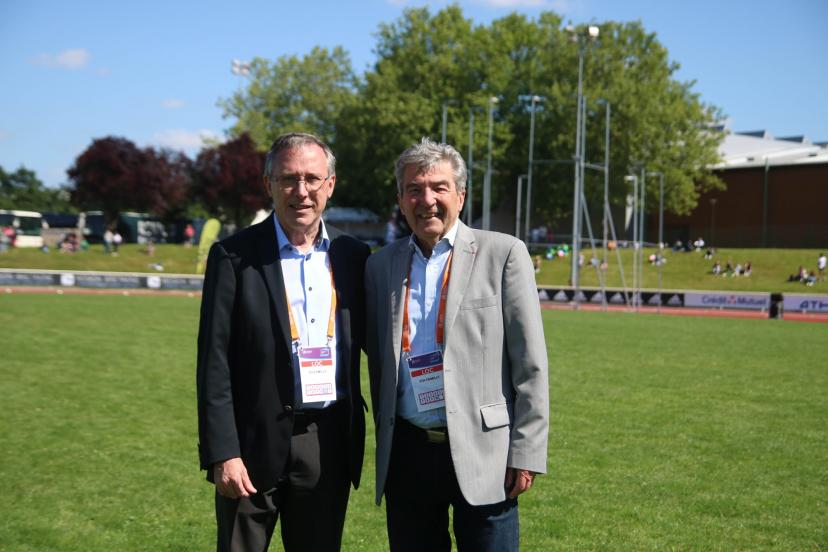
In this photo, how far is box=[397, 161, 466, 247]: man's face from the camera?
Answer: 3.24m

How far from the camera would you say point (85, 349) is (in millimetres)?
14367

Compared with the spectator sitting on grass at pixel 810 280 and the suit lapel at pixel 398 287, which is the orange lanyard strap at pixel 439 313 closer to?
the suit lapel at pixel 398 287

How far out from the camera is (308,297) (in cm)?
342

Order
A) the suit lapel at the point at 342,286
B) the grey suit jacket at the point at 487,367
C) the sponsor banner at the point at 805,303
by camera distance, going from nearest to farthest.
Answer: the grey suit jacket at the point at 487,367 → the suit lapel at the point at 342,286 → the sponsor banner at the point at 805,303

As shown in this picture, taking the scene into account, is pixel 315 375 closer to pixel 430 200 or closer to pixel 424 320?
pixel 424 320

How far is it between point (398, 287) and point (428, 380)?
0.40 metres

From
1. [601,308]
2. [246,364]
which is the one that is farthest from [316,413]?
[601,308]

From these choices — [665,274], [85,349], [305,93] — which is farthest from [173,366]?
[305,93]

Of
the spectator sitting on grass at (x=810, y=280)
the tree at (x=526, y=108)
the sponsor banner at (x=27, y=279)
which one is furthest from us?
the tree at (x=526, y=108)

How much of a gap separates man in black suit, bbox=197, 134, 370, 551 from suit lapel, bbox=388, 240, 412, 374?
242 mm

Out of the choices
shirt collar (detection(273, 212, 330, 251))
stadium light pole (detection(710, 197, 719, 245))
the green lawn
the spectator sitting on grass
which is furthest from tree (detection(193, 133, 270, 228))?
shirt collar (detection(273, 212, 330, 251))

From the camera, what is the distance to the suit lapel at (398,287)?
10.7 feet

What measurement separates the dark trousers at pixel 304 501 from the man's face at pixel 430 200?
0.88 meters

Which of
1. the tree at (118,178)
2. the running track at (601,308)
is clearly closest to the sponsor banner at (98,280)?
the running track at (601,308)
